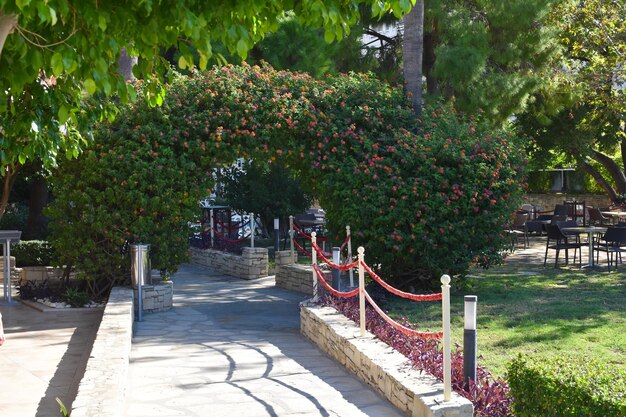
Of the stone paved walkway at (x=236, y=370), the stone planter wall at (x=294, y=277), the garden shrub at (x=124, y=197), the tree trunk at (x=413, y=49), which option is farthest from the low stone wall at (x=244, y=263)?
the tree trunk at (x=413, y=49)

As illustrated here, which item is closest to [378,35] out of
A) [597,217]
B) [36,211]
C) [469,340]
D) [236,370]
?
[597,217]

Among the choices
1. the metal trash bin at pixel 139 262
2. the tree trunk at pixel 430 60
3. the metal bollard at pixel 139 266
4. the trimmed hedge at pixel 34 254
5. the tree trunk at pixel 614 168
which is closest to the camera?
the metal bollard at pixel 139 266

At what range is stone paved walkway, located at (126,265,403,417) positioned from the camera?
281 inches

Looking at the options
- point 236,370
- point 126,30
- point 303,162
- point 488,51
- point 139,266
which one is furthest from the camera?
point 488,51

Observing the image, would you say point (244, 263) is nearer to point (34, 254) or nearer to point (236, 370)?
point (34, 254)

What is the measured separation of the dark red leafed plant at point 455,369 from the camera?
627cm

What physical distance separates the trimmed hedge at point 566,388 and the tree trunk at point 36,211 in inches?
619

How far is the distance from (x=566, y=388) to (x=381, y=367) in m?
2.17

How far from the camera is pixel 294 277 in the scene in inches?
607

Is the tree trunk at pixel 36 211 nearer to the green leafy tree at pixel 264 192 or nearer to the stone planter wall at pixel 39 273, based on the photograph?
the stone planter wall at pixel 39 273

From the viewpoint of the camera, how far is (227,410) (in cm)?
705

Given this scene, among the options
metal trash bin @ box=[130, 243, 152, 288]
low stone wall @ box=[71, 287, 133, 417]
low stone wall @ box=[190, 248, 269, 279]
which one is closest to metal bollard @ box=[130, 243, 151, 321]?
metal trash bin @ box=[130, 243, 152, 288]

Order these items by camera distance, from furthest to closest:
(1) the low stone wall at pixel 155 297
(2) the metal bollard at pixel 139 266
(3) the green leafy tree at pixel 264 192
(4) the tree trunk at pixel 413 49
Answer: (3) the green leafy tree at pixel 264 192, (4) the tree trunk at pixel 413 49, (1) the low stone wall at pixel 155 297, (2) the metal bollard at pixel 139 266

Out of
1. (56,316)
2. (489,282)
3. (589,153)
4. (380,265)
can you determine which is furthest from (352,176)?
(589,153)
